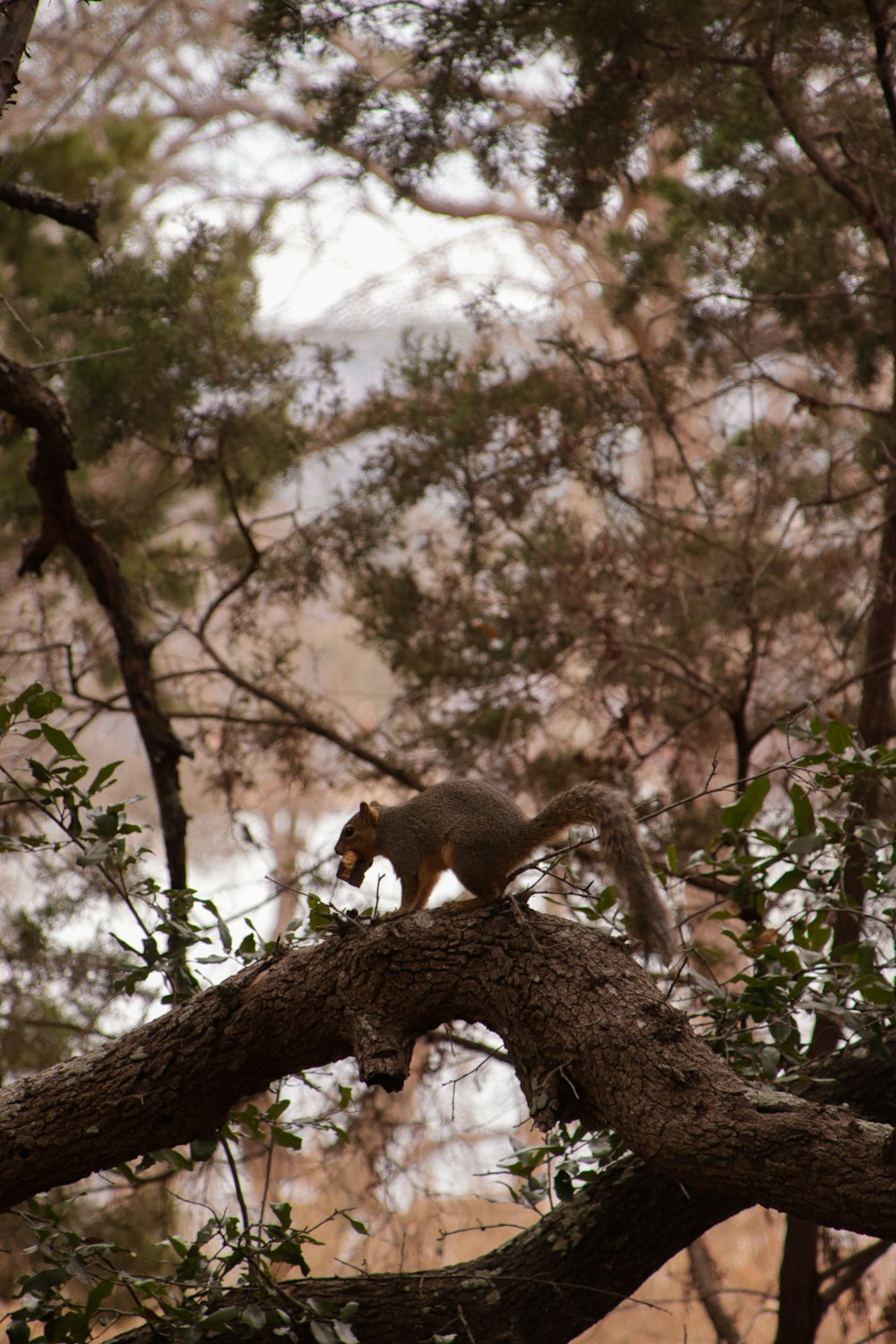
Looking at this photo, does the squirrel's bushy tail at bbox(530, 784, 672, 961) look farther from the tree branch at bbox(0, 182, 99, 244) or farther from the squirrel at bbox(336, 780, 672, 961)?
the tree branch at bbox(0, 182, 99, 244)

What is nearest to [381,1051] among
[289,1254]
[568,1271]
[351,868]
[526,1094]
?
[526,1094]

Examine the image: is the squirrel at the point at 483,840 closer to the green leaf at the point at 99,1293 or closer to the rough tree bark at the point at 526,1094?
the rough tree bark at the point at 526,1094

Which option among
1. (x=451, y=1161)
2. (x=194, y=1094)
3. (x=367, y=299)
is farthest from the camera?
(x=367, y=299)

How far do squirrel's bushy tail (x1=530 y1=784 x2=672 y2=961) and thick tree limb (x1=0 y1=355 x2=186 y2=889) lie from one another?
7.33ft

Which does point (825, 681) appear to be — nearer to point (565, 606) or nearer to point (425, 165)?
point (565, 606)

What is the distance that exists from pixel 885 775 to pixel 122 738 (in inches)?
425

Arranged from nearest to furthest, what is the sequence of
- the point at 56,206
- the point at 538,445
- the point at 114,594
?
1. the point at 56,206
2. the point at 114,594
3. the point at 538,445

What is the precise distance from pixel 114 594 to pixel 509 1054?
270 cm

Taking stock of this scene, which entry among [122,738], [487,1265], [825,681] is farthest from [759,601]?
[122,738]

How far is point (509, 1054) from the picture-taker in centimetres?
240

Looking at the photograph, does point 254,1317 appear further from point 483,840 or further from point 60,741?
point 60,741

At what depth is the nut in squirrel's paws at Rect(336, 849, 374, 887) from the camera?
303cm

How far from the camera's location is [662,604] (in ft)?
16.8

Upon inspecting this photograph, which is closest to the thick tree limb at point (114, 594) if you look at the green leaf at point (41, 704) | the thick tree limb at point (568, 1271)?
the green leaf at point (41, 704)
